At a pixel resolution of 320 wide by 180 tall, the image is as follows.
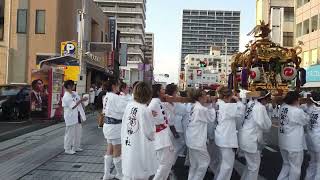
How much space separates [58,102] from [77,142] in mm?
9931

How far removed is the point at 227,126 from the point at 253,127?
45cm

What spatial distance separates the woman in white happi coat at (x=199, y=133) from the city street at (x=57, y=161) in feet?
4.68

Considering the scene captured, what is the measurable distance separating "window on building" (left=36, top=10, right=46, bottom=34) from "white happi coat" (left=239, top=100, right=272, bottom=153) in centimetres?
3184

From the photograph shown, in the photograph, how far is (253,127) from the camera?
26.8 ft

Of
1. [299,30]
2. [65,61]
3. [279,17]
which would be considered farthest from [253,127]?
[279,17]

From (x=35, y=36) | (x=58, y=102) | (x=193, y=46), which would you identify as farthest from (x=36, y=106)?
(x=193, y=46)

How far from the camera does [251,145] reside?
8.02 m

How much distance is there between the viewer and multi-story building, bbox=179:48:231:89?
1735 inches

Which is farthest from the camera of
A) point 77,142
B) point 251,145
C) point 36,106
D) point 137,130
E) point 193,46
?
point 193,46

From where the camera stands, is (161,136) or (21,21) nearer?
(161,136)

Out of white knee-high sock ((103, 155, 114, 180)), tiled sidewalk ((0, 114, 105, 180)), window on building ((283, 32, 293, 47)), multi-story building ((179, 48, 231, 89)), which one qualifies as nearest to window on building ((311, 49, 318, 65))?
multi-story building ((179, 48, 231, 89))

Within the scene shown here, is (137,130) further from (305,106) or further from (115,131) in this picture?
(305,106)

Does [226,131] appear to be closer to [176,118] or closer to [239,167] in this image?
[176,118]

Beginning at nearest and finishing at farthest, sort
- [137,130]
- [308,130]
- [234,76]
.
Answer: [137,130]
[308,130]
[234,76]
